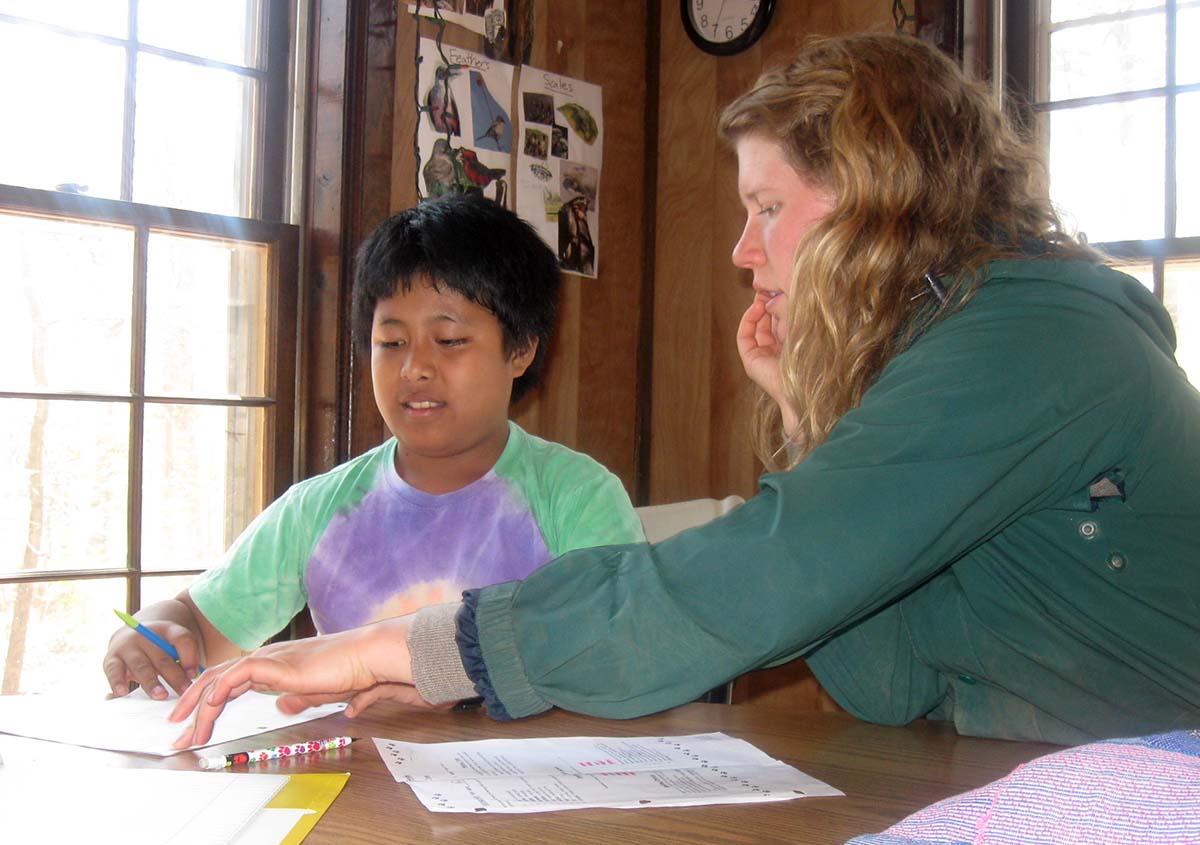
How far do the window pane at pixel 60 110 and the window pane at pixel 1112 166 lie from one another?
1.90 metres

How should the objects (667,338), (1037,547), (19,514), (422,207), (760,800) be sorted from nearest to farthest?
(760,800), (1037,547), (422,207), (19,514), (667,338)

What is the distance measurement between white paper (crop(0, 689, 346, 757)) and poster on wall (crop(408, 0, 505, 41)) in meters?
1.71

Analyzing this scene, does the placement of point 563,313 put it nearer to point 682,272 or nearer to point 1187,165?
point 682,272

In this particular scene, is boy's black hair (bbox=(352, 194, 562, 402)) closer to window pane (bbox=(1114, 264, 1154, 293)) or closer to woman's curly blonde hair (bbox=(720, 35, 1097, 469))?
woman's curly blonde hair (bbox=(720, 35, 1097, 469))

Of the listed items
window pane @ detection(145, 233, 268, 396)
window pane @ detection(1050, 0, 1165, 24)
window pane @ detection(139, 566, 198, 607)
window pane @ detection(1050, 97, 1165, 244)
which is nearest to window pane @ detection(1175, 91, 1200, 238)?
window pane @ detection(1050, 97, 1165, 244)

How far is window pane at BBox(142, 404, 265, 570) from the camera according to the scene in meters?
2.21

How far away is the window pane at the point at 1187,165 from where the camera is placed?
2.27 m

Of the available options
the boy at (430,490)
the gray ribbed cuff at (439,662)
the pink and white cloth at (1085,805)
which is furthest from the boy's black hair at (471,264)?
the pink and white cloth at (1085,805)

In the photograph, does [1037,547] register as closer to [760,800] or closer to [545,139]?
[760,800]

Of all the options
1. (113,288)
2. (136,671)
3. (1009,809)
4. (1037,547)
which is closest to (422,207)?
(113,288)

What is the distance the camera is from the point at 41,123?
2.10 m

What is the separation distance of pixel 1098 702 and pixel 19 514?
185cm

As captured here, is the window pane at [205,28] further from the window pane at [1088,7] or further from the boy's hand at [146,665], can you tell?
the window pane at [1088,7]

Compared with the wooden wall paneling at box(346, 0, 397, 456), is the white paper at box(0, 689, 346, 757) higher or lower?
lower
